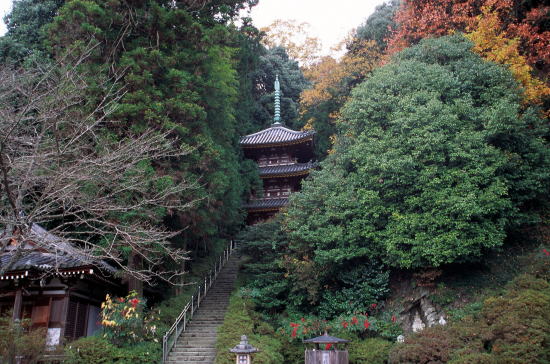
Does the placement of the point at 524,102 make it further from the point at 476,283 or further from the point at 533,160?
the point at 476,283

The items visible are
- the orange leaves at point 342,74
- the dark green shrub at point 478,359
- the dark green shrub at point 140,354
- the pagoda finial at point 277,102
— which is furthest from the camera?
the pagoda finial at point 277,102

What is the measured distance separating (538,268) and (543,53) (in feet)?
27.3

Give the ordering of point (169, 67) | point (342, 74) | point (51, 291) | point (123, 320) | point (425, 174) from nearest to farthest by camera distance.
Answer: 1. point (123, 320)
2. point (425, 174)
3. point (51, 291)
4. point (169, 67)
5. point (342, 74)

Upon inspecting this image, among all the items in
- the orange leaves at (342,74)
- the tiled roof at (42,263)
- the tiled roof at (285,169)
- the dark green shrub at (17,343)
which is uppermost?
the orange leaves at (342,74)

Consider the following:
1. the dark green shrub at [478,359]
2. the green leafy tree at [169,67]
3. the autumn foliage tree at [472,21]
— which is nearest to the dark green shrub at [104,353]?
the green leafy tree at [169,67]

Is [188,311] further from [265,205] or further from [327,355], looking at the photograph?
[265,205]

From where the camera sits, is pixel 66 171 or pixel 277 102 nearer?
pixel 66 171

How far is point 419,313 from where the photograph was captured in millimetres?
13406

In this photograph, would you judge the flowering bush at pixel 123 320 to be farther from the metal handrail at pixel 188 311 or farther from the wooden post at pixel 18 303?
the wooden post at pixel 18 303

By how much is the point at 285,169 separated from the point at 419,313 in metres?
13.5

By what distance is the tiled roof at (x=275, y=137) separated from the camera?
25203mm

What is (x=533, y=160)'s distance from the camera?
1327 cm

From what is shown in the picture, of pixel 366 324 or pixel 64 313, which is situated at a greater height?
pixel 64 313

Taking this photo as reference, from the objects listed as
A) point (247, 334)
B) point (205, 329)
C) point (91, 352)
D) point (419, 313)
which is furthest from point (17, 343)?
point (419, 313)
